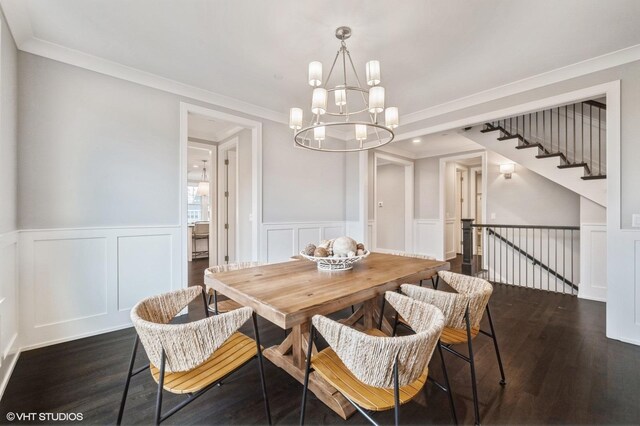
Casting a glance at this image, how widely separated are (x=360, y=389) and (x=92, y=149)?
9.68ft

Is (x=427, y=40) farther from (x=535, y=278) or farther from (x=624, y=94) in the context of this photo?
(x=535, y=278)

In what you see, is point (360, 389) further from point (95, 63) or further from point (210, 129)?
point (210, 129)

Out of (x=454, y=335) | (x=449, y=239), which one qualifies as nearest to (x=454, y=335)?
(x=454, y=335)

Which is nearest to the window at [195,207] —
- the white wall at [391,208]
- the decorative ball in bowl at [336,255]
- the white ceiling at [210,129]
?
the white ceiling at [210,129]

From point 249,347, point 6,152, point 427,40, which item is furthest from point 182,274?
point 427,40

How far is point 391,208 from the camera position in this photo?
7.16 m

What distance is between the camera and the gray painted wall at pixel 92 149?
7.52 ft

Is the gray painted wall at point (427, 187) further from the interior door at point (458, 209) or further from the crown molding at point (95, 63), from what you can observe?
the crown molding at point (95, 63)

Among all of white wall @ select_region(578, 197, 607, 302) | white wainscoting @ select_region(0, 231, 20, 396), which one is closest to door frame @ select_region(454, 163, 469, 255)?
white wall @ select_region(578, 197, 607, 302)

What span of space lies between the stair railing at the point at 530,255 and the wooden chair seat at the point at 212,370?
4.10 m

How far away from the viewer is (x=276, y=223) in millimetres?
3924

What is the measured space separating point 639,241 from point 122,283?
4685 millimetres

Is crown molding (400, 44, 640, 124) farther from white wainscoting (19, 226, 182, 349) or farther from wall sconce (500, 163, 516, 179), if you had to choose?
white wainscoting (19, 226, 182, 349)

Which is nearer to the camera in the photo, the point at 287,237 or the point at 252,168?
the point at 252,168
